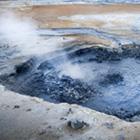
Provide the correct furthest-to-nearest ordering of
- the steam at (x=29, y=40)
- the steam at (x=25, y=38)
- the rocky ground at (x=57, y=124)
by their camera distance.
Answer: the steam at (x=25, y=38) < the steam at (x=29, y=40) < the rocky ground at (x=57, y=124)

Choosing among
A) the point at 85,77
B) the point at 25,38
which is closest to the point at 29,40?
the point at 25,38

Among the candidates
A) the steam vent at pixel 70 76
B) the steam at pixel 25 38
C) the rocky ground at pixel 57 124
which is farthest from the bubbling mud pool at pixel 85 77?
the rocky ground at pixel 57 124

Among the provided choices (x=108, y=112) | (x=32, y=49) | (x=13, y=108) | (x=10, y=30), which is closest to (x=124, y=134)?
(x=108, y=112)

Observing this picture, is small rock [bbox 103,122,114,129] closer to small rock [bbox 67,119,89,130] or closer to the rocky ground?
the rocky ground

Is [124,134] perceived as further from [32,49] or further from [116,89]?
[32,49]

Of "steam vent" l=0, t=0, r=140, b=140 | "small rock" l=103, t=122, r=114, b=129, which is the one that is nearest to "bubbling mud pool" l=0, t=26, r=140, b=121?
"steam vent" l=0, t=0, r=140, b=140

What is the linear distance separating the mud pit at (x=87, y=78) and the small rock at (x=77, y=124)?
44.7 inches

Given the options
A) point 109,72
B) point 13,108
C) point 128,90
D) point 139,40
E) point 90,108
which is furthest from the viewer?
point 139,40

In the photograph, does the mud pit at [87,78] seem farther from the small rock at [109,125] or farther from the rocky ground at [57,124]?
the small rock at [109,125]

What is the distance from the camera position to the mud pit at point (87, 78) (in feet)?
22.7

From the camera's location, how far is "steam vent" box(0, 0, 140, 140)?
550cm

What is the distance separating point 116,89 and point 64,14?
25.7ft

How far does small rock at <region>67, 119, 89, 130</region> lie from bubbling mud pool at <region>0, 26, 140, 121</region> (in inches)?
44.2

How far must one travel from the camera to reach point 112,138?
16.9 ft
